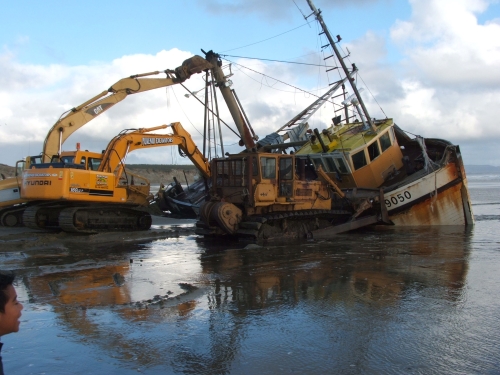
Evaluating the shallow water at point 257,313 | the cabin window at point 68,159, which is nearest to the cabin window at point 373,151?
the shallow water at point 257,313

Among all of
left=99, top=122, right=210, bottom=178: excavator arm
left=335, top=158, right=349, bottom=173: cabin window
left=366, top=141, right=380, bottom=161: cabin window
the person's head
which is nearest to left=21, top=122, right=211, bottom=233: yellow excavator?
left=99, top=122, right=210, bottom=178: excavator arm

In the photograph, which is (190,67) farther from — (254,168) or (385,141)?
(385,141)

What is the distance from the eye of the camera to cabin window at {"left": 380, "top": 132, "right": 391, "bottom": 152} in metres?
18.2

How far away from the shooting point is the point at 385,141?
1838 centimetres

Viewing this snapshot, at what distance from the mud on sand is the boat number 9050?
666 cm

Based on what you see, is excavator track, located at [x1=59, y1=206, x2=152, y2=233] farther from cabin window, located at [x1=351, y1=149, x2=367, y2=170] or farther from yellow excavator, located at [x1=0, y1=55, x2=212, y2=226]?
cabin window, located at [x1=351, y1=149, x2=367, y2=170]

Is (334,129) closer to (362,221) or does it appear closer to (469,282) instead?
(362,221)

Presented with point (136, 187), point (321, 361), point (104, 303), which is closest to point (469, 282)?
point (321, 361)

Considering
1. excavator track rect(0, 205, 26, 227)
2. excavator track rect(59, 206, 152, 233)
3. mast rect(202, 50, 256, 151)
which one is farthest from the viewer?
mast rect(202, 50, 256, 151)

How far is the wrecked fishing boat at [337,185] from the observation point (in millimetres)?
14117

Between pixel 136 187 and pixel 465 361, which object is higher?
pixel 136 187

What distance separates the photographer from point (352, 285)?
28.1ft

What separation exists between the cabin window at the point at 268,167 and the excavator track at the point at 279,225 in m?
1.14

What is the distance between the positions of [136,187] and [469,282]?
11.3m
